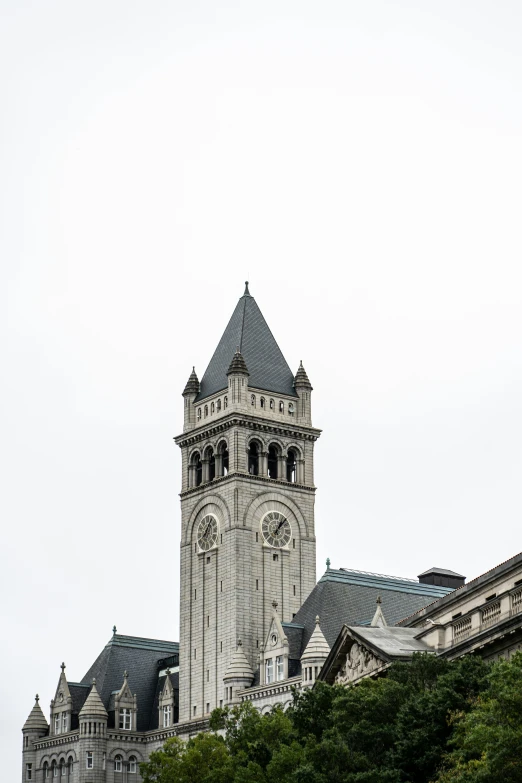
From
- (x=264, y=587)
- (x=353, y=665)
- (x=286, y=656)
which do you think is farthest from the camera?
(x=264, y=587)

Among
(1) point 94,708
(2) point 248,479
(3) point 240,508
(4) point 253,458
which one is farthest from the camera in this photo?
(1) point 94,708

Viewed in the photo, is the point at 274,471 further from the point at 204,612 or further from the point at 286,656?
the point at 286,656

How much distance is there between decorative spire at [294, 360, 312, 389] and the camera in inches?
6181

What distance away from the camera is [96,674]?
534 ft

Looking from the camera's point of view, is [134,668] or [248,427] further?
[134,668]

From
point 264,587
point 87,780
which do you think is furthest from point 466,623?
point 87,780

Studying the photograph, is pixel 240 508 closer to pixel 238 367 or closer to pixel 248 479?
pixel 248 479

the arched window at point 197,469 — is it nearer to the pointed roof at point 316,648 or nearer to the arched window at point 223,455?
the arched window at point 223,455

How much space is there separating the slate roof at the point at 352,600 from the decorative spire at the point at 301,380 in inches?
842

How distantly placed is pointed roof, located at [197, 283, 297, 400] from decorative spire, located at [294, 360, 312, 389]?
0.61 metres

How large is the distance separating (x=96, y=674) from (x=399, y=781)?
94289mm

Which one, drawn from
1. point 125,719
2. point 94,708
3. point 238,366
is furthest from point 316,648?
point 125,719

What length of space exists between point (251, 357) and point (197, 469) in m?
11.9

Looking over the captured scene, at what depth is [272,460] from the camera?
15425 cm
